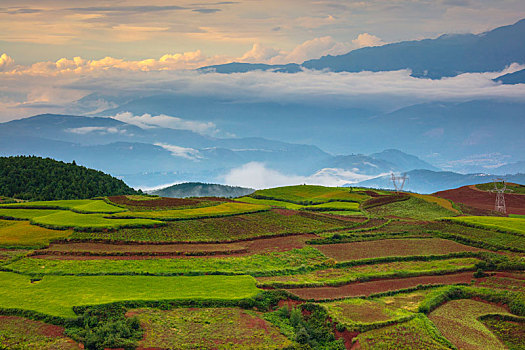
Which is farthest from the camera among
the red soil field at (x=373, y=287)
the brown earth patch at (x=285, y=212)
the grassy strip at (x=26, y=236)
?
the brown earth patch at (x=285, y=212)

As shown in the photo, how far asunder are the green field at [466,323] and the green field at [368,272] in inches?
308

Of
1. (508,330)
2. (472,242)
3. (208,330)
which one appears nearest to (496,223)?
(472,242)

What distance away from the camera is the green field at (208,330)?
98.6ft

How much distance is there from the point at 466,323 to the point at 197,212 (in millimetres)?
46222

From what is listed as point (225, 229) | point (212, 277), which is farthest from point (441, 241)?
point (212, 277)

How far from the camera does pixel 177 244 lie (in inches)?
2217

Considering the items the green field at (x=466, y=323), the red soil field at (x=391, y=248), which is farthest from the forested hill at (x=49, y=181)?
the green field at (x=466, y=323)

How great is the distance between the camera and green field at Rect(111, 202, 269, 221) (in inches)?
2680

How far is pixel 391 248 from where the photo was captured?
187 feet

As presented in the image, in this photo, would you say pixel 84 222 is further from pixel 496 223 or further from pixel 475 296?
pixel 496 223

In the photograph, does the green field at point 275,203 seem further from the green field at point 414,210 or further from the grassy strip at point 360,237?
the grassy strip at point 360,237

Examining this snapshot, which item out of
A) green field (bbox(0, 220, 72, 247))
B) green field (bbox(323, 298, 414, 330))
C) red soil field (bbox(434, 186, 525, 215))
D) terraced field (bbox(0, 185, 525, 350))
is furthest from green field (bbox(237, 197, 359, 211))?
green field (bbox(323, 298, 414, 330))

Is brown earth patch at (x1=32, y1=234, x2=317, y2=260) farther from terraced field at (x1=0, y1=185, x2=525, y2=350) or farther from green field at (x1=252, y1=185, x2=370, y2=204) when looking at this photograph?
green field at (x1=252, y1=185, x2=370, y2=204)

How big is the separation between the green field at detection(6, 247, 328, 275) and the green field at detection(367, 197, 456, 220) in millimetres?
35734
